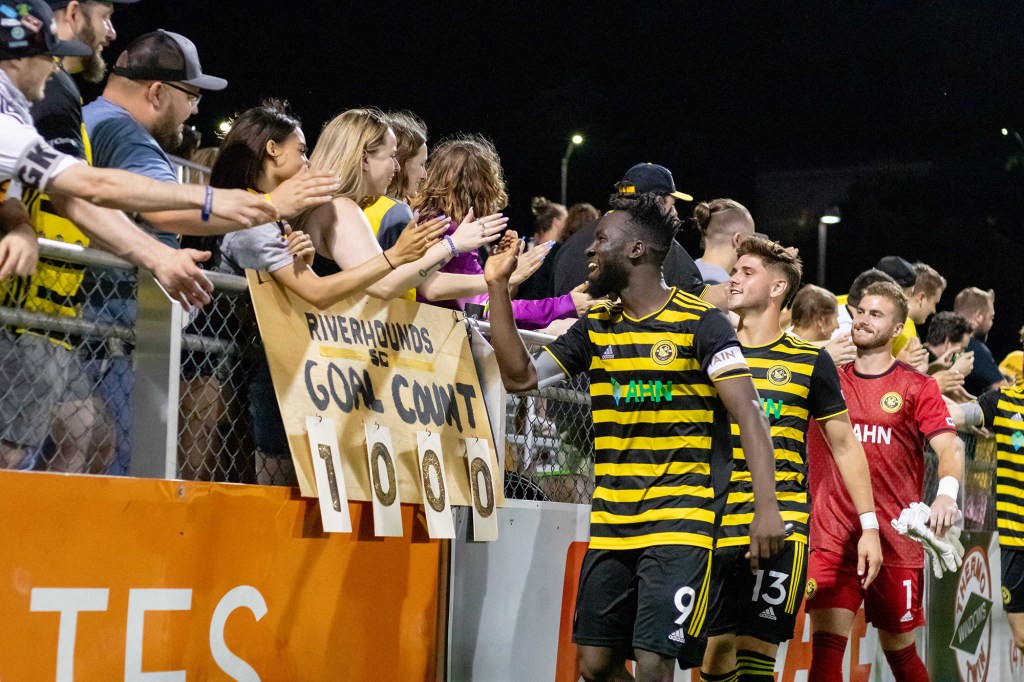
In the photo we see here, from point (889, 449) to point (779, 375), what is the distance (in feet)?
4.73

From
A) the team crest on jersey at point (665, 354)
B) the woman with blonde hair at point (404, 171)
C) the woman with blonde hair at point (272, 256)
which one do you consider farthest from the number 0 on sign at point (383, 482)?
the team crest on jersey at point (665, 354)

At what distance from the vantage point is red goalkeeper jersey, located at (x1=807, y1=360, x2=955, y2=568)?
21.5 feet

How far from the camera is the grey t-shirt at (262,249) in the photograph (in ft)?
14.6

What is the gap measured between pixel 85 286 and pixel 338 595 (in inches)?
58.8

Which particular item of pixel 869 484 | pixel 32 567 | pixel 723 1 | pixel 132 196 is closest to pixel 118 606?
pixel 32 567

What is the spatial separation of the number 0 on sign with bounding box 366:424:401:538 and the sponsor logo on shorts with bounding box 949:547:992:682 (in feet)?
Answer: 17.3

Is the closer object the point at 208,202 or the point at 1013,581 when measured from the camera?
the point at 208,202

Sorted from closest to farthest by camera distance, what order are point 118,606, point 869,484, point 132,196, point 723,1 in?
point 132,196, point 118,606, point 869,484, point 723,1

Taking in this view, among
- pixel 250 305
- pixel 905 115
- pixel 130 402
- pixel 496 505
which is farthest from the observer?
pixel 905 115

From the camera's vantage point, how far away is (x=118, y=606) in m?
3.87

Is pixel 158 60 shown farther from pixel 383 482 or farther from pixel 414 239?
pixel 383 482

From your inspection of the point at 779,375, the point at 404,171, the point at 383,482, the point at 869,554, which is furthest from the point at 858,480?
the point at 404,171

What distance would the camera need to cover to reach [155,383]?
13.6ft

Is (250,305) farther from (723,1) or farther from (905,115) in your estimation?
(905,115)
